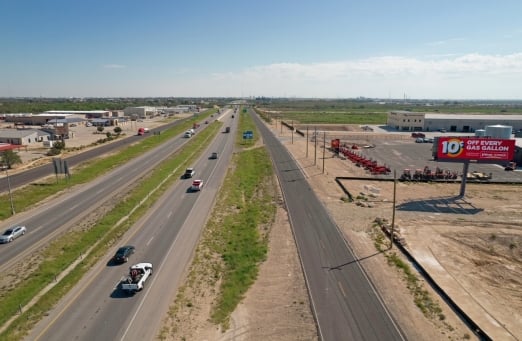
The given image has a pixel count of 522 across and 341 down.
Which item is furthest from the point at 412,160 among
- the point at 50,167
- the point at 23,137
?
the point at 23,137

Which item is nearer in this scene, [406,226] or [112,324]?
[112,324]

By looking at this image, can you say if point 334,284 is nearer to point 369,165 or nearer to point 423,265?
point 423,265

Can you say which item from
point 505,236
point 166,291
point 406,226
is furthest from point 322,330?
point 505,236

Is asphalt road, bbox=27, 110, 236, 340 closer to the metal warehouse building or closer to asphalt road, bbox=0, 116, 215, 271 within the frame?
asphalt road, bbox=0, 116, 215, 271

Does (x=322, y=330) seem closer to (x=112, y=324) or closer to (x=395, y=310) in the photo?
(x=395, y=310)

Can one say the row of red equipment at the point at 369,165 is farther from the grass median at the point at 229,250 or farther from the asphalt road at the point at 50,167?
the asphalt road at the point at 50,167

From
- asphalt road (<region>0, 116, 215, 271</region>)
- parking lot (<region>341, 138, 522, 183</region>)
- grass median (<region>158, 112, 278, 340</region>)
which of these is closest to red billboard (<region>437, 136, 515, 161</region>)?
parking lot (<region>341, 138, 522, 183</region>)

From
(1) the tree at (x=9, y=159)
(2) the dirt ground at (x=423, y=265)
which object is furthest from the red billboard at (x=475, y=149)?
(1) the tree at (x=9, y=159)
